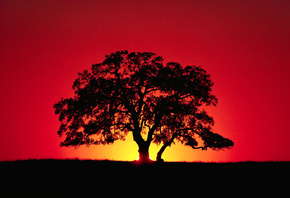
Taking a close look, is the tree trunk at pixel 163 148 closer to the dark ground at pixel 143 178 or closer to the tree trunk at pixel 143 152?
the tree trunk at pixel 143 152

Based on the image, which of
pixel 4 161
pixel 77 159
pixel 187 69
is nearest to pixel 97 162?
pixel 77 159

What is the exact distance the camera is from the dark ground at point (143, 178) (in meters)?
28.0

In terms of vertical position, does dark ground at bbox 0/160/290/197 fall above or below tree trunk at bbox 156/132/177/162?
below

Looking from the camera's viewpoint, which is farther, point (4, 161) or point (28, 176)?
point (4, 161)

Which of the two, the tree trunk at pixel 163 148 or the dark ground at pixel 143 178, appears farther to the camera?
the tree trunk at pixel 163 148

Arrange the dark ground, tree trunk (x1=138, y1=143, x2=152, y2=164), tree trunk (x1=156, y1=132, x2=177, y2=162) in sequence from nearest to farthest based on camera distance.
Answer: the dark ground → tree trunk (x1=138, y1=143, x2=152, y2=164) → tree trunk (x1=156, y1=132, x2=177, y2=162)

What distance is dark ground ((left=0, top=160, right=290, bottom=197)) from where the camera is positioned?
1104 inches

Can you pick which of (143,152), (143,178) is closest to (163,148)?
(143,152)

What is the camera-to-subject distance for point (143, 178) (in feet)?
106

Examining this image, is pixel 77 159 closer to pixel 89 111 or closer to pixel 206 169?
pixel 89 111

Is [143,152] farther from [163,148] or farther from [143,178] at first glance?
[143,178]

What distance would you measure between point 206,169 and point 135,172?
224 inches

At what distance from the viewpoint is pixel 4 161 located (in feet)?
129

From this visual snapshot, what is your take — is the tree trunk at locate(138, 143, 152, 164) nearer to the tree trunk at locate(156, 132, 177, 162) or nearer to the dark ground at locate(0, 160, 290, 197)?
the tree trunk at locate(156, 132, 177, 162)
